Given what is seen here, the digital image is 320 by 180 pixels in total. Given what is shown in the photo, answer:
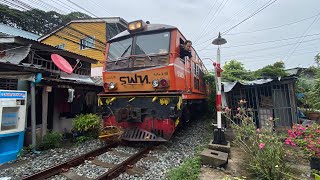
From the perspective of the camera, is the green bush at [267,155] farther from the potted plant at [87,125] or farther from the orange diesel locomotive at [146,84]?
the potted plant at [87,125]

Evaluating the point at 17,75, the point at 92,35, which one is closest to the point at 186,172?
the point at 17,75

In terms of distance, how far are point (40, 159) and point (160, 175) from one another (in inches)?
132

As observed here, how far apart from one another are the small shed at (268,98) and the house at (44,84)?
6493 millimetres

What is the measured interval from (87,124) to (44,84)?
2032 millimetres

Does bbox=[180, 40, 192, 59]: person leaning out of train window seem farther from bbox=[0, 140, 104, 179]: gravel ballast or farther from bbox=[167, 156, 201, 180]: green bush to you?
bbox=[0, 140, 104, 179]: gravel ballast

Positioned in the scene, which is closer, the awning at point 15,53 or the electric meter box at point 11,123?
the electric meter box at point 11,123

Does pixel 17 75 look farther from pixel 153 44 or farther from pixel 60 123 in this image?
pixel 153 44

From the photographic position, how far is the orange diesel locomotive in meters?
5.64

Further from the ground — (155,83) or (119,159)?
(155,83)

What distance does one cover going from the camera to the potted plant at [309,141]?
4000 millimetres

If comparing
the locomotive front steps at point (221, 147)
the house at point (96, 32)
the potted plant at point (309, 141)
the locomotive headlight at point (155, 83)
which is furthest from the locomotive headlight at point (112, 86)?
the house at point (96, 32)

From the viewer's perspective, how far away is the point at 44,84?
6660 millimetres

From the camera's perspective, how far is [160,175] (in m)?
3.99

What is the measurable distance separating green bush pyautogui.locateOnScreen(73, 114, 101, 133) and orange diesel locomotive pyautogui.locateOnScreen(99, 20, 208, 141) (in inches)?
45.6
